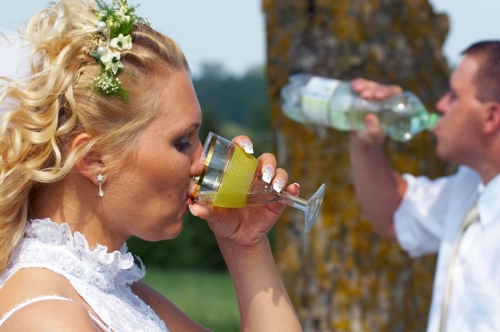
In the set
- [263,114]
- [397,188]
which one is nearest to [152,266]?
[263,114]

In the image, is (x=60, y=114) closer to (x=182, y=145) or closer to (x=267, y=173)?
(x=182, y=145)

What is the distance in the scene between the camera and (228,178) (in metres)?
2.30

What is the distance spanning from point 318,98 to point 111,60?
2282mm

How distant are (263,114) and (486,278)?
565 inches

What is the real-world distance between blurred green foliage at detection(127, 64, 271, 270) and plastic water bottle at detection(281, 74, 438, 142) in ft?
21.5

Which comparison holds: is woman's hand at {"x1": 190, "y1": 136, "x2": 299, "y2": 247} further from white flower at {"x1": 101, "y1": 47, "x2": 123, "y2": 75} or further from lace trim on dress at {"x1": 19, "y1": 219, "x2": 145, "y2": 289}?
white flower at {"x1": 101, "y1": 47, "x2": 123, "y2": 75}

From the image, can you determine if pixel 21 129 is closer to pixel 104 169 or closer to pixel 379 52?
pixel 104 169

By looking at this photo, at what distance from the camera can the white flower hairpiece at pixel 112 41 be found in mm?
2102

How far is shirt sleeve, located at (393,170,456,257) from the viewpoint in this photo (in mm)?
4188

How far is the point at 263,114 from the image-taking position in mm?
17750

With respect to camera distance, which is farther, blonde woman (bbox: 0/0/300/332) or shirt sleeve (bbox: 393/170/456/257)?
shirt sleeve (bbox: 393/170/456/257)

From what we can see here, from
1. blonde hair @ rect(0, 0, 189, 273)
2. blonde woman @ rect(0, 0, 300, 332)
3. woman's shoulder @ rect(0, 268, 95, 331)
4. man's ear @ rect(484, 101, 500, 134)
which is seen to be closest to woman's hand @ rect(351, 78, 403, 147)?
man's ear @ rect(484, 101, 500, 134)

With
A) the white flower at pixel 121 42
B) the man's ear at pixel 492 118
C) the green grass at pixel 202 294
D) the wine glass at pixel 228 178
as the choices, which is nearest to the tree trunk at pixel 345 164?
the man's ear at pixel 492 118

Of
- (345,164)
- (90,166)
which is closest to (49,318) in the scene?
(90,166)
